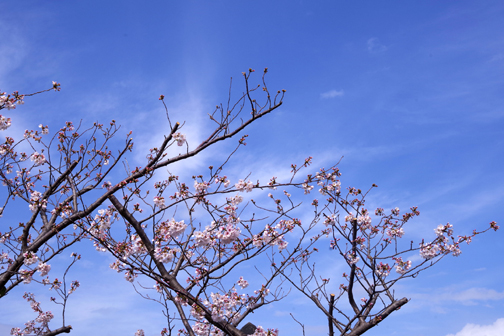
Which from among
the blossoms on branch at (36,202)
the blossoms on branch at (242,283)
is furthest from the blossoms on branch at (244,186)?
the blossoms on branch at (36,202)

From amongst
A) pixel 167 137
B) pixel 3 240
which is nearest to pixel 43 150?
pixel 3 240

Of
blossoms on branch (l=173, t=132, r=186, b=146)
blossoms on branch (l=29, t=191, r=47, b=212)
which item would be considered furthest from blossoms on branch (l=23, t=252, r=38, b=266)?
blossoms on branch (l=173, t=132, r=186, b=146)

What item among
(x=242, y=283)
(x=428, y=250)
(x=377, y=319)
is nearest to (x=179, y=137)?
(x=242, y=283)

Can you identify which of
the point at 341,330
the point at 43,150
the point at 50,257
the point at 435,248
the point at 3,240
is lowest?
the point at 341,330

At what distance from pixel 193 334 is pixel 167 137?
316cm

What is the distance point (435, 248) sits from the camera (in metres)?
6.99

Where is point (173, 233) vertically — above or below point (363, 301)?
above

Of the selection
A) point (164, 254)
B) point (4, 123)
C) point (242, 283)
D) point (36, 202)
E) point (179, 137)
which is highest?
Result: point (4, 123)

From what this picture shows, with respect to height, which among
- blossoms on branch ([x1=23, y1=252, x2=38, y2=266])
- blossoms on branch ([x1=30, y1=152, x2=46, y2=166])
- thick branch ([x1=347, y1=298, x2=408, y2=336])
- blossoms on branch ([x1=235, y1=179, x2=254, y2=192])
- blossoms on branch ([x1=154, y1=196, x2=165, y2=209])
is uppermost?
blossoms on branch ([x1=30, y1=152, x2=46, y2=166])

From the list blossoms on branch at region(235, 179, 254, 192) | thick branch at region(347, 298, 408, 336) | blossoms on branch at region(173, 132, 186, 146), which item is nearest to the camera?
blossoms on branch at region(235, 179, 254, 192)

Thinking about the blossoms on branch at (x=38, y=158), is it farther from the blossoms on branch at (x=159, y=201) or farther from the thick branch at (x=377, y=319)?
the thick branch at (x=377, y=319)

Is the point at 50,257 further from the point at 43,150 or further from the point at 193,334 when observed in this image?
the point at 193,334

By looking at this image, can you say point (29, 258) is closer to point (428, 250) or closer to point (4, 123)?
point (4, 123)

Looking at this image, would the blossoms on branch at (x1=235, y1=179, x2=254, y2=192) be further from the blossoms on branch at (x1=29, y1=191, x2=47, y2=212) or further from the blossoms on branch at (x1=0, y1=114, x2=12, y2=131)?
the blossoms on branch at (x1=0, y1=114, x2=12, y2=131)
